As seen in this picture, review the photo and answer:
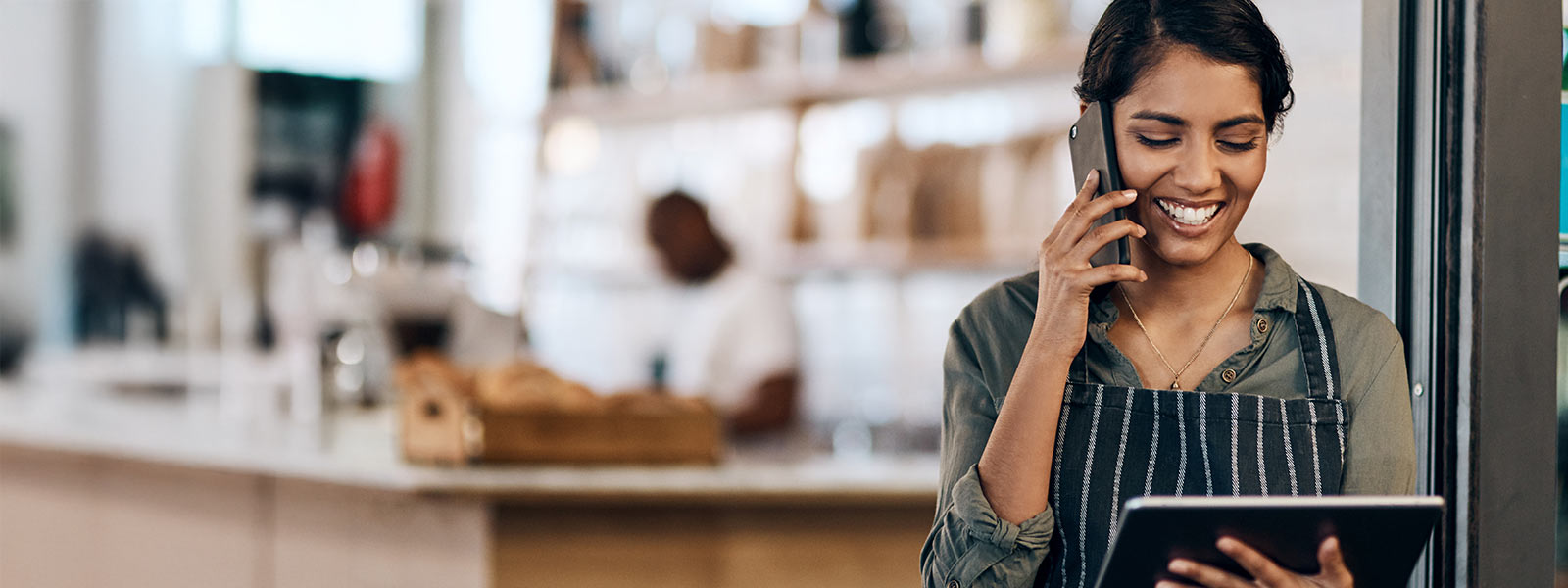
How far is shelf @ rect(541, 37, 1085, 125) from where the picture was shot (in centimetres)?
368

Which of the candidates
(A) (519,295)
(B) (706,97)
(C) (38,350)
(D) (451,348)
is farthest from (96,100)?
(D) (451,348)

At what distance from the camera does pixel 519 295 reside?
539 cm

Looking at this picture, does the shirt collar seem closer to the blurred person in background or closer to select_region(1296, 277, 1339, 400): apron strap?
select_region(1296, 277, 1339, 400): apron strap

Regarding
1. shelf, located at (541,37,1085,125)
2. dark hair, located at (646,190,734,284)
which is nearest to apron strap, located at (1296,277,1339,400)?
shelf, located at (541,37,1085,125)

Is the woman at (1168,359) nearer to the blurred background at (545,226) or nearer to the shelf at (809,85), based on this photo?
the blurred background at (545,226)

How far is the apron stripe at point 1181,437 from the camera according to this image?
90cm

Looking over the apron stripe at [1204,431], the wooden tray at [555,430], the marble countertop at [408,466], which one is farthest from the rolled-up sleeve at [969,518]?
the wooden tray at [555,430]

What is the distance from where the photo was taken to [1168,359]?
0.91 metres

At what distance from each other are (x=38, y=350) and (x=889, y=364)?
14.0 ft

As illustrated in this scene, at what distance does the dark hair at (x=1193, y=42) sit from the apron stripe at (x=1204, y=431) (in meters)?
0.18

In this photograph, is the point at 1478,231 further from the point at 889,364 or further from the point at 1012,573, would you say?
the point at 889,364

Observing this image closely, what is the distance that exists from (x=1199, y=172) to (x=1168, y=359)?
0.46ft

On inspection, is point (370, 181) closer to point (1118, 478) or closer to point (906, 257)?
point (906, 257)

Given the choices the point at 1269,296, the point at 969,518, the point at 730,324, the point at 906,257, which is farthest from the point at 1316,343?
the point at 906,257
